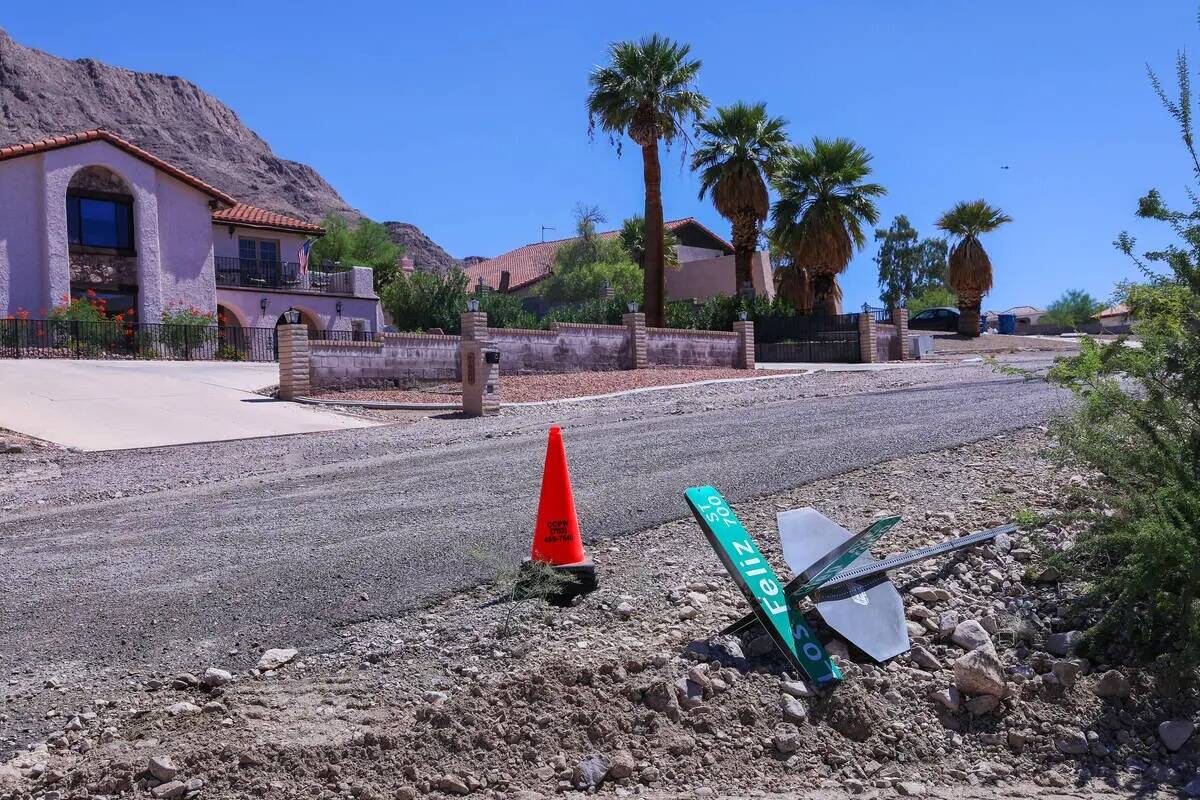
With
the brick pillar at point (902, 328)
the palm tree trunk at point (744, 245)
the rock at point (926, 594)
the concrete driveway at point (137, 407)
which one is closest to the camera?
the rock at point (926, 594)

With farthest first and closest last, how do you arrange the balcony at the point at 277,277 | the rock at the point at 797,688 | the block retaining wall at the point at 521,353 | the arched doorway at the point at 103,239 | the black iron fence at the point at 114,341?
the balcony at the point at 277,277
the arched doorway at the point at 103,239
the black iron fence at the point at 114,341
the block retaining wall at the point at 521,353
the rock at the point at 797,688

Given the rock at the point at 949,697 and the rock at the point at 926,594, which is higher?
the rock at the point at 926,594

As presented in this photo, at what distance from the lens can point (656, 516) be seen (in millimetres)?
7742

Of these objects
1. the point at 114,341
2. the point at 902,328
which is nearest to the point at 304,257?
the point at 114,341

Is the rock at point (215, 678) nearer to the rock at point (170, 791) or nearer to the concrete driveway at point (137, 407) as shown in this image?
the rock at point (170, 791)

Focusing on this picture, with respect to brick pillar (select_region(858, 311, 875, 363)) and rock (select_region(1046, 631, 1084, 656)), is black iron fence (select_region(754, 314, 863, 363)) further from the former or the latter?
rock (select_region(1046, 631, 1084, 656))

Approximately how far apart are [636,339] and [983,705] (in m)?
25.0

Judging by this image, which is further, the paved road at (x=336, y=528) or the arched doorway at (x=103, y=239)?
the arched doorway at (x=103, y=239)

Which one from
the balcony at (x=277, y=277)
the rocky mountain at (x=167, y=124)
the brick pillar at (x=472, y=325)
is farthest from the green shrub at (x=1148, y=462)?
the rocky mountain at (x=167, y=124)

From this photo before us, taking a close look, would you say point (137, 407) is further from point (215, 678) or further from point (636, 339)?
point (636, 339)

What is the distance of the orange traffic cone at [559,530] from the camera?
19.6 feet

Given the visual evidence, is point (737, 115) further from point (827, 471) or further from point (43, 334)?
point (827, 471)

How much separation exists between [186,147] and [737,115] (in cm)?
10900

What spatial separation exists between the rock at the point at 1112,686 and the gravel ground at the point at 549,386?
666 inches
